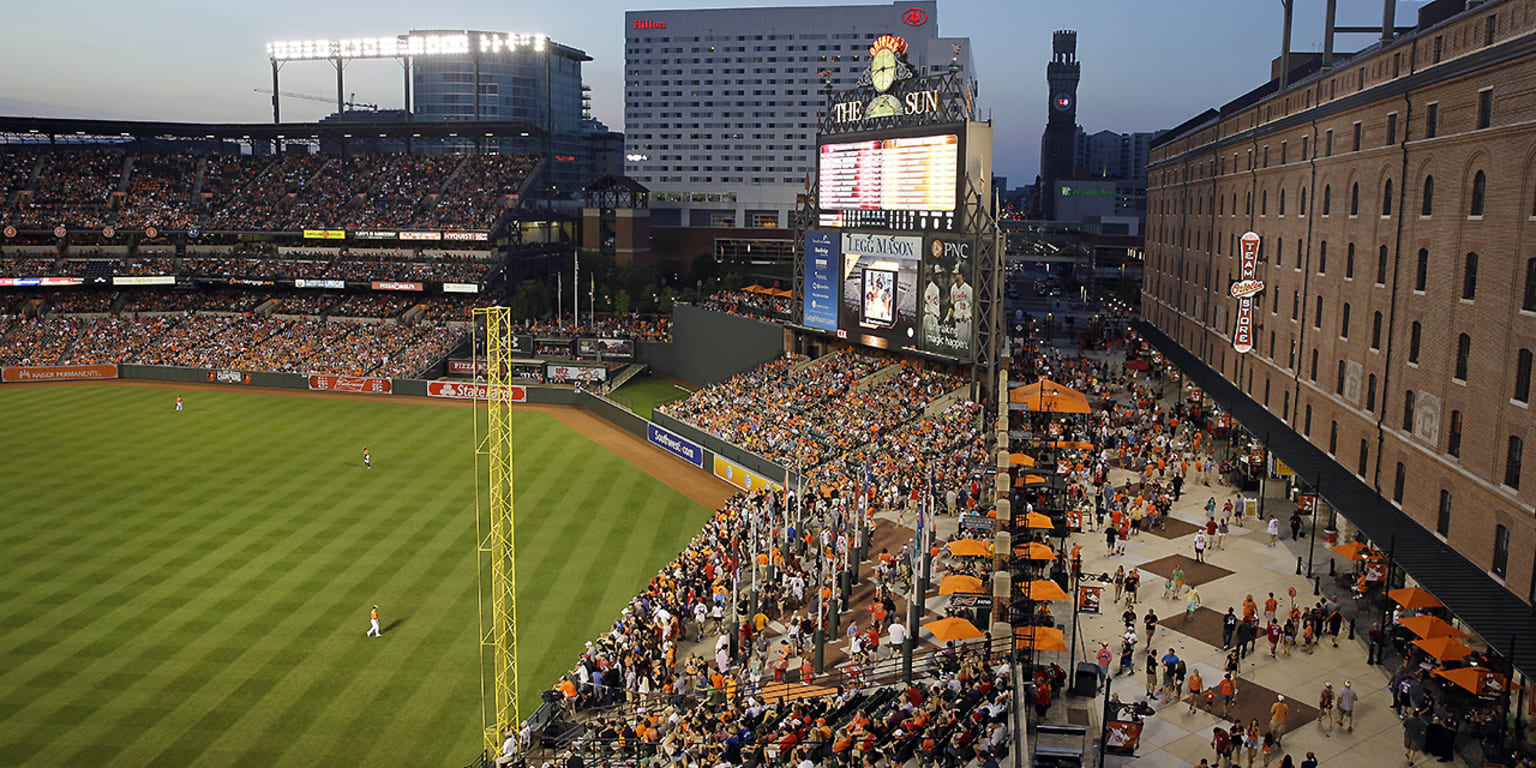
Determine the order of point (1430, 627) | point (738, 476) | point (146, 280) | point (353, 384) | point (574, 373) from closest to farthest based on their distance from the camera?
1. point (1430, 627)
2. point (738, 476)
3. point (353, 384)
4. point (574, 373)
5. point (146, 280)

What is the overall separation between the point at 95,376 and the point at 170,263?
1604 centimetres

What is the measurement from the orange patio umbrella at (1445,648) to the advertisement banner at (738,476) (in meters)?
21.4

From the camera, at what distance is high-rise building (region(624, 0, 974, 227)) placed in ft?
553

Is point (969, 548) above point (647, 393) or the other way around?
above

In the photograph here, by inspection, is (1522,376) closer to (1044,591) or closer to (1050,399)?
(1044,591)

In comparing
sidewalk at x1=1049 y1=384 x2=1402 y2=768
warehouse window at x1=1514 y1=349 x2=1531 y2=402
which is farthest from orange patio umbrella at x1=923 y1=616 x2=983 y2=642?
warehouse window at x1=1514 y1=349 x2=1531 y2=402

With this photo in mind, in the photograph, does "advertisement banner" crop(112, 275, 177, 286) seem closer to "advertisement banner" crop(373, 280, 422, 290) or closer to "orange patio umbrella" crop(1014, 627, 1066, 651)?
"advertisement banner" crop(373, 280, 422, 290)

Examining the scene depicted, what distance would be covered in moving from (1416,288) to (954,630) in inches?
584

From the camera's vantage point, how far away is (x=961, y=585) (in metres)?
23.2

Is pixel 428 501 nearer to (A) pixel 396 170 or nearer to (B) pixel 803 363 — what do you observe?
(B) pixel 803 363

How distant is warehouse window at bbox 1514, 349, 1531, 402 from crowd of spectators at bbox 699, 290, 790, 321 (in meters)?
39.5

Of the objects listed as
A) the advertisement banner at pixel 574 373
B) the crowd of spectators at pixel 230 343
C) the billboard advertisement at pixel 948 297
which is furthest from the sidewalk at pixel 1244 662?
the crowd of spectators at pixel 230 343

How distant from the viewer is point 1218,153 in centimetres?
4888

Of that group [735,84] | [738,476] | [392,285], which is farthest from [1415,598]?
[735,84]
